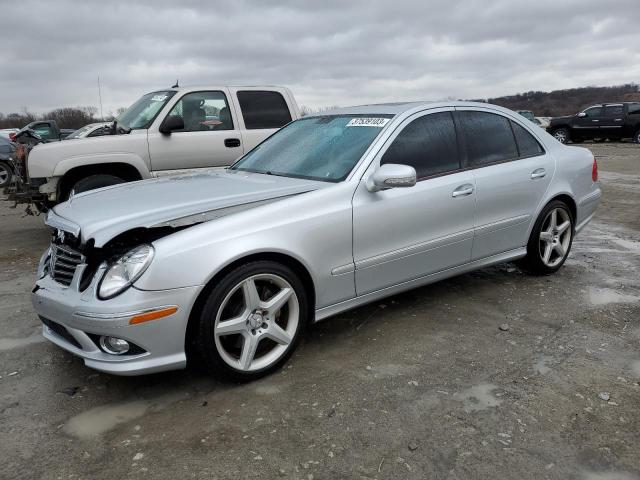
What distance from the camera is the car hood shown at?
2938 mm

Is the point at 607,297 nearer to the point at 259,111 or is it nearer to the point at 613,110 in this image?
the point at 259,111

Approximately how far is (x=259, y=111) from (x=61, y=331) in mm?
4735

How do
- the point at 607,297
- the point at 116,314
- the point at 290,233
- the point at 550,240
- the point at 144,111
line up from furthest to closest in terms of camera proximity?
1. the point at 144,111
2. the point at 550,240
3. the point at 607,297
4. the point at 290,233
5. the point at 116,314

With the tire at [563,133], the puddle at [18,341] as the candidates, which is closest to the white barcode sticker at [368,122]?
the puddle at [18,341]

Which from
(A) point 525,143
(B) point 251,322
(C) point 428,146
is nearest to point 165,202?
(B) point 251,322

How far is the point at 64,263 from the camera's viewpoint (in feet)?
10.1

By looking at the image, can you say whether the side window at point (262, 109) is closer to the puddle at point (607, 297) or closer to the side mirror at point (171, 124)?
the side mirror at point (171, 124)

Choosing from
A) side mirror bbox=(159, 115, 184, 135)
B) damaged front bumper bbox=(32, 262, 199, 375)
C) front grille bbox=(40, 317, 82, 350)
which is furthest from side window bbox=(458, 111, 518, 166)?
side mirror bbox=(159, 115, 184, 135)

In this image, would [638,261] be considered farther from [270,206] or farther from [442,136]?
[270,206]

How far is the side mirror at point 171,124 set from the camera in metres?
6.34

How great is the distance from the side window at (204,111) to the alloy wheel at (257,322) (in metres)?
4.11

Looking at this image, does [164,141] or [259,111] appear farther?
[259,111]

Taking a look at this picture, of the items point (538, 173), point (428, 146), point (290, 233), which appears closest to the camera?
point (290, 233)

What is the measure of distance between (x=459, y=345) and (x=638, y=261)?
2.98m
